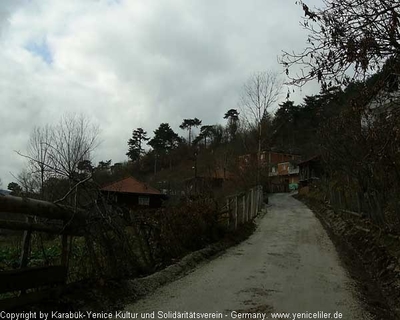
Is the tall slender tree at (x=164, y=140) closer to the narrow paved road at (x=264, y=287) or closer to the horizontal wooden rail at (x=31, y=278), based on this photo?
the narrow paved road at (x=264, y=287)

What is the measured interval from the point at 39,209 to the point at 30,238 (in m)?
0.41

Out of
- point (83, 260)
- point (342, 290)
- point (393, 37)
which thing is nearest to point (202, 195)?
point (342, 290)

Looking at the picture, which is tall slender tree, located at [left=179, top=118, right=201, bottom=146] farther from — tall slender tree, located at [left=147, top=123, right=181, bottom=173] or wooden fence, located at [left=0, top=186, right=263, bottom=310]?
wooden fence, located at [left=0, top=186, right=263, bottom=310]

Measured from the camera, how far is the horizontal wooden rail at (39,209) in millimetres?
5074

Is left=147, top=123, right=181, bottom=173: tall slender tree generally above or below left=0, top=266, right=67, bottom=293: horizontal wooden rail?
above

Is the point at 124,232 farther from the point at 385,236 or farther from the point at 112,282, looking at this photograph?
the point at 385,236

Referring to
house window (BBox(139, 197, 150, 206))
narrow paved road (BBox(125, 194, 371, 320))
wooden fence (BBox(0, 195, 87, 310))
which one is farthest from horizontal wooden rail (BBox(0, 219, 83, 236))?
house window (BBox(139, 197, 150, 206))

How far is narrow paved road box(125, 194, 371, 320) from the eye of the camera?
6910 millimetres

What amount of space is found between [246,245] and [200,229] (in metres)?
2.74

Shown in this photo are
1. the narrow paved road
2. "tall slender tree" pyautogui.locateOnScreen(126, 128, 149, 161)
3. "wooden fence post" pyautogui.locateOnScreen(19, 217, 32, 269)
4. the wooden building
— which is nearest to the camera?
"wooden fence post" pyautogui.locateOnScreen(19, 217, 32, 269)

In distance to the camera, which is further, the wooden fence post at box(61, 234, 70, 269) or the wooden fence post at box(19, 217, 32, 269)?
the wooden fence post at box(61, 234, 70, 269)

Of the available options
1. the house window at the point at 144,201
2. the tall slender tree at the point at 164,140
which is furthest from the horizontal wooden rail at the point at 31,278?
the tall slender tree at the point at 164,140

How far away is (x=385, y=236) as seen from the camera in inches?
480

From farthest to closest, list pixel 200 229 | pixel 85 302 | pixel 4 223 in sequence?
1. pixel 200 229
2. pixel 85 302
3. pixel 4 223
